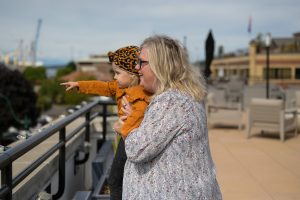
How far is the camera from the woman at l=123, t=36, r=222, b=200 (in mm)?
1776

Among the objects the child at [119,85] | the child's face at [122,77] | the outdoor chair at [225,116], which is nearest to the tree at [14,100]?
the outdoor chair at [225,116]

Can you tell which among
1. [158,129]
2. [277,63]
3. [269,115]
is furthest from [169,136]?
[277,63]

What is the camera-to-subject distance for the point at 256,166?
20.6 ft

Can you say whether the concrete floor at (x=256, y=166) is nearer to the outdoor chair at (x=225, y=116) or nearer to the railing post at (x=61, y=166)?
the outdoor chair at (x=225, y=116)

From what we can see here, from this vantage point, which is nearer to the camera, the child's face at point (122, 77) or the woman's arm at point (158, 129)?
the woman's arm at point (158, 129)

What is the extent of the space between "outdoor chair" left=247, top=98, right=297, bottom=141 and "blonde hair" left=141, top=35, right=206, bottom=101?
6.54 m

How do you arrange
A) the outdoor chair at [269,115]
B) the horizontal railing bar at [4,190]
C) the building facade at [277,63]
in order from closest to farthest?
the horizontal railing bar at [4,190]
the outdoor chair at [269,115]
the building facade at [277,63]

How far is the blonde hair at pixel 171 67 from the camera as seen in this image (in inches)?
73.0

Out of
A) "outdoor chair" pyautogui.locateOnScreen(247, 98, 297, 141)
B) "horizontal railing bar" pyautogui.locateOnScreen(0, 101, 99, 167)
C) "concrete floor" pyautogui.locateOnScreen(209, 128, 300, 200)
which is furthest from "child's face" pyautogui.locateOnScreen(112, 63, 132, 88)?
"outdoor chair" pyautogui.locateOnScreen(247, 98, 297, 141)

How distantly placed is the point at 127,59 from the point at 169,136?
943mm

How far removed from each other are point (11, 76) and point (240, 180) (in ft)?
212

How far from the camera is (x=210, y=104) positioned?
34.1 ft

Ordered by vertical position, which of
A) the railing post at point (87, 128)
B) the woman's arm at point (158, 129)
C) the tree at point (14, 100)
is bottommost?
the tree at point (14, 100)

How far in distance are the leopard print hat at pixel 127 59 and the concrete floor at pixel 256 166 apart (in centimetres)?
256
